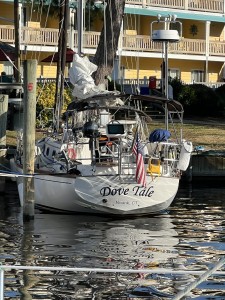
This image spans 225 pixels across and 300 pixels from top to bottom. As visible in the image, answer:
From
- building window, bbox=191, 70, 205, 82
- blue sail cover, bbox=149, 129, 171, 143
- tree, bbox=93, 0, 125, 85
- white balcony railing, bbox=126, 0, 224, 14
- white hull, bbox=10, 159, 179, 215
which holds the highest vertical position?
white balcony railing, bbox=126, 0, 224, 14

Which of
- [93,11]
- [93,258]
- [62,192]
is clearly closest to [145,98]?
[62,192]

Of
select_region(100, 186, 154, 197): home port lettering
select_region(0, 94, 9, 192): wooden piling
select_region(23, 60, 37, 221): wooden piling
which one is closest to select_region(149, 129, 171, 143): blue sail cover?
select_region(100, 186, 154, 197): home port lettering

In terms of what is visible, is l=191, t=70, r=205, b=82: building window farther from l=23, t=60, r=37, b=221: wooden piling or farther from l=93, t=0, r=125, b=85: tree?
l=23, t=60, r=37, b=221: wooden piling

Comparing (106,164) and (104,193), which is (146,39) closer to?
(106,164)

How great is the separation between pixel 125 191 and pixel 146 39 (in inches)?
1254

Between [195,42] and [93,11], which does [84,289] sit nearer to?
[93,11]

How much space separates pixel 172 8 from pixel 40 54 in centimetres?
795

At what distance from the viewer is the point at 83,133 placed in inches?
1002

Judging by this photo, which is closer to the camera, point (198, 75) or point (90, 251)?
point (90, 251)

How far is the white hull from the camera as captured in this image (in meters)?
24.3

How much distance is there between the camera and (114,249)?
20891mm

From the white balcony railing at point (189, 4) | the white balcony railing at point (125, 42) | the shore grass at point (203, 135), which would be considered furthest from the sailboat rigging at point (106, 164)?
the white balcony railing at point (189, 4)

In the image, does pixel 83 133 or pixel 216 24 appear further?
pixel 216 24


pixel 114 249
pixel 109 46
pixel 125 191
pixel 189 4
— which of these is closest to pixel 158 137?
pixel 125 191
